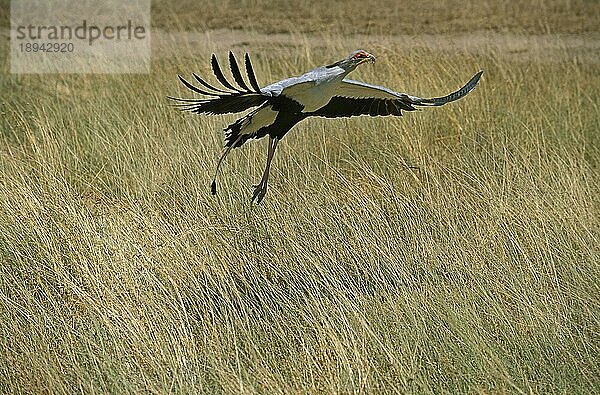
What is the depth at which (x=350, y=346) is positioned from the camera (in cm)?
317

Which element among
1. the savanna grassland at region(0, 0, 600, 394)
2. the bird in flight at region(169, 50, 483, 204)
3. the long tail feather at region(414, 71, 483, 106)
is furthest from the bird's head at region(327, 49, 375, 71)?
the savanna grassland at region(0, 0, 600, 394)

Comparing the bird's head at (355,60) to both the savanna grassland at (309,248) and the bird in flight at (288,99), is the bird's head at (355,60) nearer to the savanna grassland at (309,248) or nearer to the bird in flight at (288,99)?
→ the bird in flight at (288,99)

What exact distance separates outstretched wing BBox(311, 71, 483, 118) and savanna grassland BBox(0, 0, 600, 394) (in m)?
0.51

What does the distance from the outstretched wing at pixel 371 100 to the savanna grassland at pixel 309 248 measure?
514mm

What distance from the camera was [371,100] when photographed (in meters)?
4.25

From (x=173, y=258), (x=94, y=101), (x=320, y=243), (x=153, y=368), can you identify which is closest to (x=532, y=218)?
(x=320, y=243)

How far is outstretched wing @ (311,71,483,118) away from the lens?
401 cm

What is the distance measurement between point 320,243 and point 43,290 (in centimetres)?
132

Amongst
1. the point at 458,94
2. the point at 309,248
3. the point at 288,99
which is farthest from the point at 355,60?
the point at 309,248

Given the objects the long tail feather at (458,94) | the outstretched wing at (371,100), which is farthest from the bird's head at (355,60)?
the long tail feather at (458,94)

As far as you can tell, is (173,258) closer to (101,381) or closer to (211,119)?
(101,381)

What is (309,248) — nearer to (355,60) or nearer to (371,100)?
(371,100)

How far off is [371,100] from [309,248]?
83cm

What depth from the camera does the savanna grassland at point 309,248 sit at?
313 centimetres
